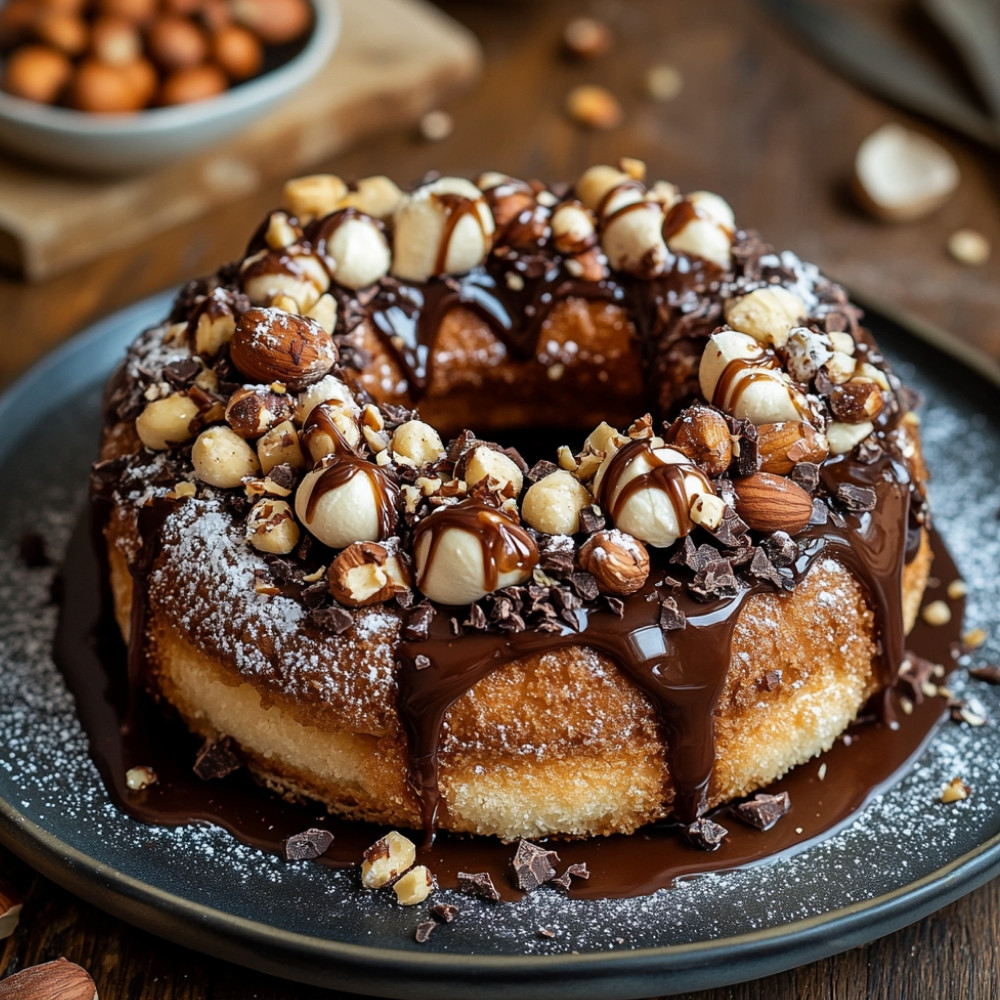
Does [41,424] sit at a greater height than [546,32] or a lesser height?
lesser

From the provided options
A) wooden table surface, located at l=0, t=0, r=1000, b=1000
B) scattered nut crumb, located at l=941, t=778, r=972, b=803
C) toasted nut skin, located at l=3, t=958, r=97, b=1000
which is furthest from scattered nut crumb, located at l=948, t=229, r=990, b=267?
toasted nut skin, located at l=3, t=958, r=97, b=1000

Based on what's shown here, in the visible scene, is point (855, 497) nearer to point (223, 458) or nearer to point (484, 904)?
point (484, 904)

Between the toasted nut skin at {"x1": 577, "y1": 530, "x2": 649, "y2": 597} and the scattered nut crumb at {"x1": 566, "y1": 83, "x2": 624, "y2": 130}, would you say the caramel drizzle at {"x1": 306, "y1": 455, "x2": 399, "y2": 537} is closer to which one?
the toasted nut skin at {"x1": 577, "y1": 530, "x2": 649, "y2": 597}

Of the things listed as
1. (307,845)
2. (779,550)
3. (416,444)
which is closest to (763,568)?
(779,550)

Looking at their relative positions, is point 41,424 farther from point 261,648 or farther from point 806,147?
point 806,147

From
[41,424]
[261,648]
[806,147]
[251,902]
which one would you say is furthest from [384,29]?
[251,902]

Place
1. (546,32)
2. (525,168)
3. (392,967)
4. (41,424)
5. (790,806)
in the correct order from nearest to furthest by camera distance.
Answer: (392,967) < (790,806) < (41,424) < (525,168) < (546,32)

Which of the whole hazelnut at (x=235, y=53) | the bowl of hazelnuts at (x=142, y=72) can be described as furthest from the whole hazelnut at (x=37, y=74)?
the whole hazelnut at (x=235, y=53)

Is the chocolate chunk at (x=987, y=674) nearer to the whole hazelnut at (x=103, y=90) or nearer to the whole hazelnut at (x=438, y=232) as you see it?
the whole hazelnut at (x=438, y=232)
